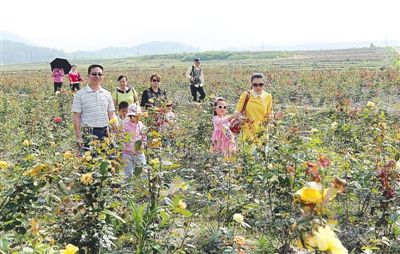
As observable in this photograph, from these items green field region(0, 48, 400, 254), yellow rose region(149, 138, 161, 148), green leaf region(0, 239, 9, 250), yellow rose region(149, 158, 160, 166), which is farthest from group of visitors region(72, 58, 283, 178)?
green leaf region(0, 239, 9, 250)

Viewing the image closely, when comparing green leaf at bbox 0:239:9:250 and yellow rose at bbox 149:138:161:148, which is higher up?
yellow rose at bbox 149:138:161:148

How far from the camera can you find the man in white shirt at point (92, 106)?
462cm

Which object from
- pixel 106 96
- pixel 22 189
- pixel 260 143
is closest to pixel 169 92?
pixel 106 96

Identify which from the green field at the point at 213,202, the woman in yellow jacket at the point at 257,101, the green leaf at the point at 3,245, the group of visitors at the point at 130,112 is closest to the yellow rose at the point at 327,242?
the green field at the point at 213,202

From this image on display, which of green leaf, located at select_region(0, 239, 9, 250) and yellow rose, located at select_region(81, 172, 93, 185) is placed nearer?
green leaf, located at select_region(0, 239, 9, 250)

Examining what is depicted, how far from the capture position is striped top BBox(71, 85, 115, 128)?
4.63m

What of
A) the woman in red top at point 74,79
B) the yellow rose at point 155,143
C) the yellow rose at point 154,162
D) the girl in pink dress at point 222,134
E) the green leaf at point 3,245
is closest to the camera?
the green leaf at point 3,245

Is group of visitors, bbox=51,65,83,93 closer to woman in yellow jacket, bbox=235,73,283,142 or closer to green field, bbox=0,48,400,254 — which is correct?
green field, bbox=0,48,400,254

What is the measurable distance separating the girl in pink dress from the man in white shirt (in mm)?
1180

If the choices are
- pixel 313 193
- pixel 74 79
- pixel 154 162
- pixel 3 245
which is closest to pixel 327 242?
pixel 313 193

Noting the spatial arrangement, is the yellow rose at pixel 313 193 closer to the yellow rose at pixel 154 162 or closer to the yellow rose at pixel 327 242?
the yellow rose at pixel 327 242

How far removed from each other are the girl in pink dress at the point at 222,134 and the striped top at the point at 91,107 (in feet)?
3.90

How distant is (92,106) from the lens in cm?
467

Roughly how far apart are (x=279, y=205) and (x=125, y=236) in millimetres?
964
